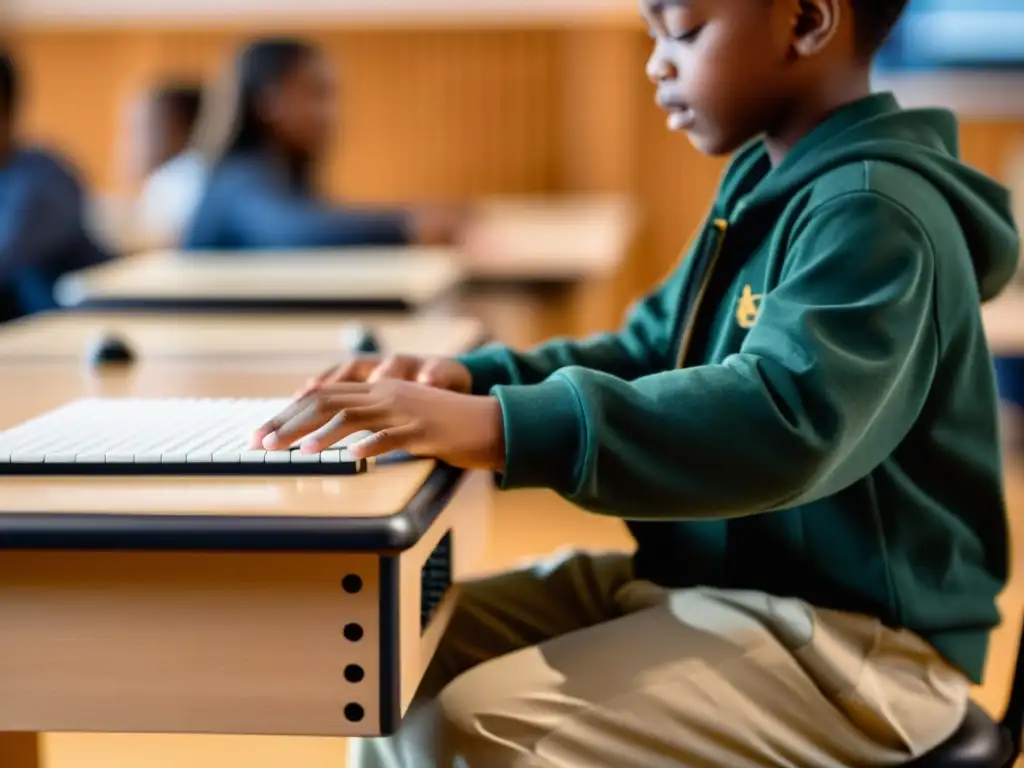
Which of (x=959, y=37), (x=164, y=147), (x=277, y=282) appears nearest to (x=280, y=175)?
(x=277, y=282)

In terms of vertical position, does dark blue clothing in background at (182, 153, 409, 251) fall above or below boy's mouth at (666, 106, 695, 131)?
below

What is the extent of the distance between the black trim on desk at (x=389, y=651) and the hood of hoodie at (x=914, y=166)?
47 centimetres

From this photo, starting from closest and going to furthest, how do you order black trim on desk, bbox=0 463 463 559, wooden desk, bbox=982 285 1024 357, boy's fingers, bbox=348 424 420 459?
black trim on desk, bbox=0 463 463 559
boy's fingers, bbox=348 424 420 459
wooden desk, bbox=982 285 1024 357

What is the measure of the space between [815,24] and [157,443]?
1.95ft

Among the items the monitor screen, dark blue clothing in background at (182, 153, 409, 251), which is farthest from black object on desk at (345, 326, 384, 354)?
the monitor screen

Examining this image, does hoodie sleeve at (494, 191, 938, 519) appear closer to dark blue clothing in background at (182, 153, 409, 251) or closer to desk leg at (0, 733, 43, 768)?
desk leg at (0, 733, 43, 768)

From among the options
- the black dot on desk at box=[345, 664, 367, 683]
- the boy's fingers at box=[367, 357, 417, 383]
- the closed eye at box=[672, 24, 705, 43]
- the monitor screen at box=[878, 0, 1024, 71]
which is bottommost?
the black dot on desk at box=[345, 664, 367, 683]

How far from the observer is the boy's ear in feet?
3.65

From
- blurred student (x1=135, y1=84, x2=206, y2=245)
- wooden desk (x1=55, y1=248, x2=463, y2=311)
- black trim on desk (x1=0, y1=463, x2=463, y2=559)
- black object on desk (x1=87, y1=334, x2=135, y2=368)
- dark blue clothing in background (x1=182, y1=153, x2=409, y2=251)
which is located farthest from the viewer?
blurred student (x1=135, y1=84, x2=206, y2=245)

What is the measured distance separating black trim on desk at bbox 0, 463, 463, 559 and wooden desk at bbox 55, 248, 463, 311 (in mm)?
1254

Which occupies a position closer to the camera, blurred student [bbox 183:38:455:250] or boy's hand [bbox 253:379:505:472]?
boy's hand [bbox 253:379:505:472]

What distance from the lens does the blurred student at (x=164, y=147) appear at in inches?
181

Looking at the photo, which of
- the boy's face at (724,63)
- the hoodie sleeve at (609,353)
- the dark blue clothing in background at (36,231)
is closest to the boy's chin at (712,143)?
the boy's face at (724,63)

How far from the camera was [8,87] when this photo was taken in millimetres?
3408
